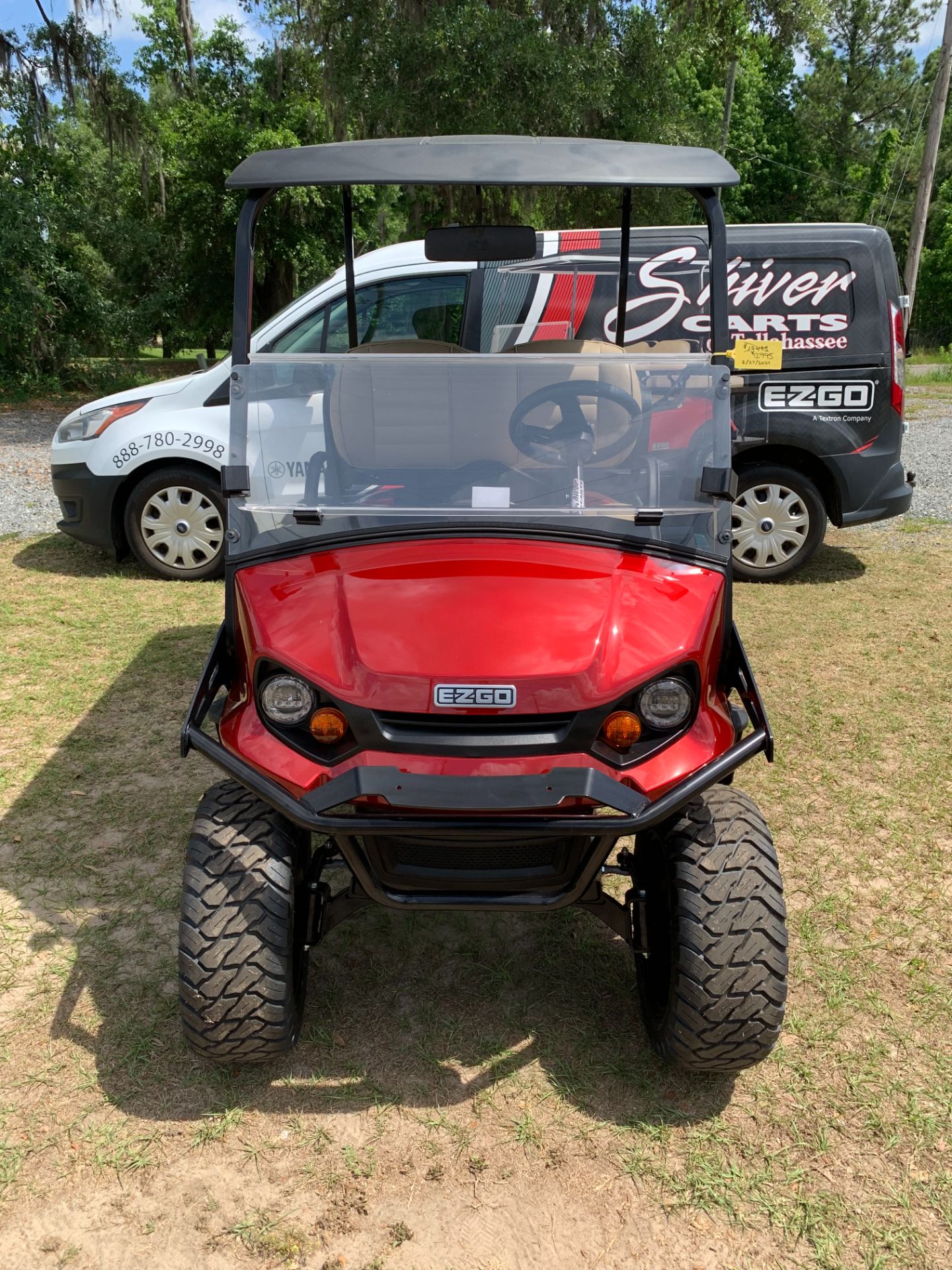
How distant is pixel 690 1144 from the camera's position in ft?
7.96

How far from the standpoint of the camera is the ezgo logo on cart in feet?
21.4

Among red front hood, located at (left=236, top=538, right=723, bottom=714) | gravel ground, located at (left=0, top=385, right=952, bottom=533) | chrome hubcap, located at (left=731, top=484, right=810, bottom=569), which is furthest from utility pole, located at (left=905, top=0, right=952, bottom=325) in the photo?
red front hood, located at (left=236, top=538, right=723, bottom=714)

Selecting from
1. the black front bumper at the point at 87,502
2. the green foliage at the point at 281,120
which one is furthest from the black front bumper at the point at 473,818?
the green foliage at the point at 281,120

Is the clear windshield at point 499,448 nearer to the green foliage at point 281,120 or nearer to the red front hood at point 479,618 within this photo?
the red front hood at point 479,618

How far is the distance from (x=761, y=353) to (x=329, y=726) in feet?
16.7

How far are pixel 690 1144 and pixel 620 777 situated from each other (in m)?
0.90

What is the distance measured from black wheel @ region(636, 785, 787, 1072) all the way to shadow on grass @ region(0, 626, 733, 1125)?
0.26 metres

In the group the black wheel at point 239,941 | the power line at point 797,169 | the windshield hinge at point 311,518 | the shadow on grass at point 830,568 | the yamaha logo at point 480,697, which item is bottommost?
the black wheel at point 239,941

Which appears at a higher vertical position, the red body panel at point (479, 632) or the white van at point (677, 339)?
the white van at point (677, 339)

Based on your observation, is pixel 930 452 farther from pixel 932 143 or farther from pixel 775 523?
pixel 932 143

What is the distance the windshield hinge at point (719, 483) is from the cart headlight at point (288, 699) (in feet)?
4.09

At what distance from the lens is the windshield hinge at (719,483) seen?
2.83 metres

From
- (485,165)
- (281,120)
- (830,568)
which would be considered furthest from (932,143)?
(485,165)

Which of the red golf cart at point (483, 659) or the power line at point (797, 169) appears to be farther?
the power line at point (797, 169)
